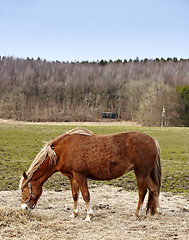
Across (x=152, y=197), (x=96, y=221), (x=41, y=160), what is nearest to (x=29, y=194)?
(x=41, y=160)

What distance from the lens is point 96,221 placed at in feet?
18.3

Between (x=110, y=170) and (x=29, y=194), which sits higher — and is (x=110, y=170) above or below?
above

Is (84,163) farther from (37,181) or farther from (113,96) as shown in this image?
(113,96)

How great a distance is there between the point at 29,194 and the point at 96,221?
1.48m

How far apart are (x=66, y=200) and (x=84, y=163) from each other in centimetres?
196

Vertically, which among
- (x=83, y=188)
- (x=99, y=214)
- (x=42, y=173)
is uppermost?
(x=42, y=173)

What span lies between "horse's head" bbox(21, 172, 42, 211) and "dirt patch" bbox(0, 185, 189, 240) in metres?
0.16

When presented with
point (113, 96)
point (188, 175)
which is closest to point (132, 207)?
point (188, 175)

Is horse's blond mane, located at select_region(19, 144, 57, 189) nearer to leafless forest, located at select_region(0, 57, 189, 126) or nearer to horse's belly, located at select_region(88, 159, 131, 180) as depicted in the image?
horse's belly, located at select_region(88, 159, 131, 180)

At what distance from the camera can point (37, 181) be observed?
18.8ft

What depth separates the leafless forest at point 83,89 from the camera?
224 ft

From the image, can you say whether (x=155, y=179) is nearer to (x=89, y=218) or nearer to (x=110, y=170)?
(x=110, y=170)

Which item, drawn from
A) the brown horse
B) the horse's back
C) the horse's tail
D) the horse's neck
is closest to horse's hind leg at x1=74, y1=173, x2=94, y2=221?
the brown horse

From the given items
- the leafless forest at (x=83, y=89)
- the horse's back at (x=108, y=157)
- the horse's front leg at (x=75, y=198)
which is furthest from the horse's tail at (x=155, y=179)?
the leafless forest at (x=83, y=89)
